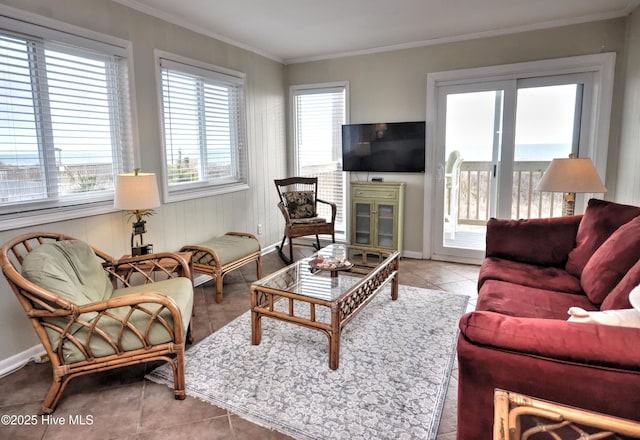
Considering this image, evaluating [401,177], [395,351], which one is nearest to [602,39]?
[401,177]

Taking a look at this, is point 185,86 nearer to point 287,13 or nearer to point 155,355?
point 287,13

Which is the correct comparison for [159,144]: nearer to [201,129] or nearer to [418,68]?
[201,129]

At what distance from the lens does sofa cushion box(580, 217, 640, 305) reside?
2.01 metres

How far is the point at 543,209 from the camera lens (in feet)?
13.8

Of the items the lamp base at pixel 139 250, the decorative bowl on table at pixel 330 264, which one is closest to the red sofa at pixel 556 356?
the decorative bowl on table at pixel 330 264

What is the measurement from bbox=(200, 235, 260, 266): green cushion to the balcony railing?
2.44 m

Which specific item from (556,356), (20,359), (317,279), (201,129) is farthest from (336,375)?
(201,129)

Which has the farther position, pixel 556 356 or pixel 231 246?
pixel 231 246

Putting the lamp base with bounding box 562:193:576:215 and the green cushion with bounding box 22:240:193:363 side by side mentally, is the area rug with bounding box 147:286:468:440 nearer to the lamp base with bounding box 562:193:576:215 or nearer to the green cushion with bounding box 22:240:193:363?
the green cushion with bounding box 22:240:193:363

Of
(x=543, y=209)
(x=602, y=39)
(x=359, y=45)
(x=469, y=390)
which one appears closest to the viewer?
(x=469, y=390)

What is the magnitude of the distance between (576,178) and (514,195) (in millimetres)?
1410

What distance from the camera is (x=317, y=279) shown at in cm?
292

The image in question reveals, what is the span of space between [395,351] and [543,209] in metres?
2.67

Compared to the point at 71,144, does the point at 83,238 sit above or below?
Answer: below
